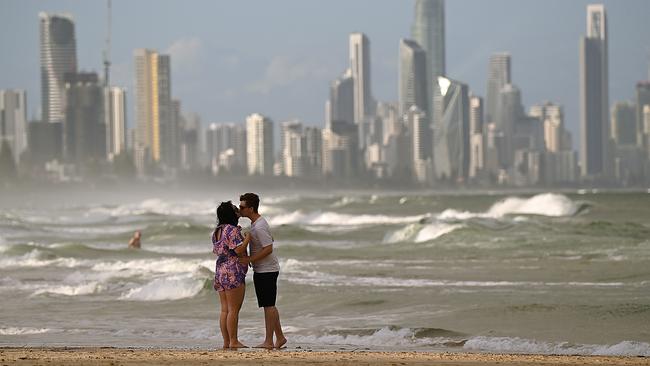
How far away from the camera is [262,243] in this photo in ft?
48.6

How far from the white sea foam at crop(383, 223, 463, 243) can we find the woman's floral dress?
118 feet

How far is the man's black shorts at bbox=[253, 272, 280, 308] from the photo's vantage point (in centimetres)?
1495

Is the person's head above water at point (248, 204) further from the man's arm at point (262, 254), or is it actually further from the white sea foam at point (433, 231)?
the white sea foam at point (433, 231)

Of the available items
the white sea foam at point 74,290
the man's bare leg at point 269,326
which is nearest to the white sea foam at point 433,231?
the white sea foam at point 74,290

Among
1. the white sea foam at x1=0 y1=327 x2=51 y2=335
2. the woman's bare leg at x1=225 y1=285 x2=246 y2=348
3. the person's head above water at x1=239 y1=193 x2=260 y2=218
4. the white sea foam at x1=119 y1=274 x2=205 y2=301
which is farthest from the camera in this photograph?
the white sea foam at x1=119 y1=274 x2=205 y2=301

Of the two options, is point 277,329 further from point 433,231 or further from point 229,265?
point 433,231

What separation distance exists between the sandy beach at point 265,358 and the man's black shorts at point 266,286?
1.88ft

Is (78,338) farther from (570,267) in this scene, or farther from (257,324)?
(570,267)

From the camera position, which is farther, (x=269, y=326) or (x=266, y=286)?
(x=269, y=326)

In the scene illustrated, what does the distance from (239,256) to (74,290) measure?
40.8 feet

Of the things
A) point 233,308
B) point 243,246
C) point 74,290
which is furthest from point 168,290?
point 243,246

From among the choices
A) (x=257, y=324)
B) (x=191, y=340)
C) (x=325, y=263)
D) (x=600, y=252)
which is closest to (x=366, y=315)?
(x=257, y=324)

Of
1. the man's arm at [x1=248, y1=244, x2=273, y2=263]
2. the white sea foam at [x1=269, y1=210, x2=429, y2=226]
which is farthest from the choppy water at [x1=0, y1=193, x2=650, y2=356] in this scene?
the white sea foam at [x1=269, y1=210, x2=429, y2=226]

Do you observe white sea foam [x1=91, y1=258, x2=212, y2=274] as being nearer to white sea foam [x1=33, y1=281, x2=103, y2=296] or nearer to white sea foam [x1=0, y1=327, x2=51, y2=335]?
white sea foam [x1=33, y1=281, x2=103, y2=296]
